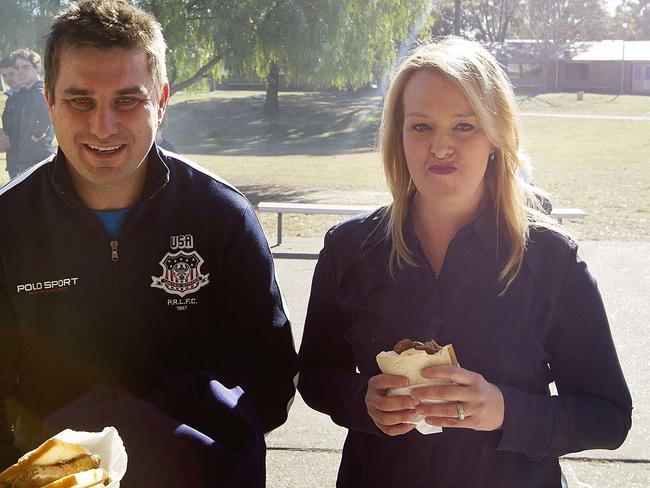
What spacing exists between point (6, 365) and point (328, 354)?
3.20ft

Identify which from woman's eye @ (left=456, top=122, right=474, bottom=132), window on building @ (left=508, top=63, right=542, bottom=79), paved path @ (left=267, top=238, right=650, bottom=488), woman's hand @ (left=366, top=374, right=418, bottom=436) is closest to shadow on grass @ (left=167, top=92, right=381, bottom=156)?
window on building @ (left=508, top=63, right=542, bottom=79)

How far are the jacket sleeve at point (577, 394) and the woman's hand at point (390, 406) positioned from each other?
266 millimetres

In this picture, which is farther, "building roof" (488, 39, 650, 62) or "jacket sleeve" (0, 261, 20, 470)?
"building roof" (488, 39, 650, 62)

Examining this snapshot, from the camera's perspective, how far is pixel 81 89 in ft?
8.45

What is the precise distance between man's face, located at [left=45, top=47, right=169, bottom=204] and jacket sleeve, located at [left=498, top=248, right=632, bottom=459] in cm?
127

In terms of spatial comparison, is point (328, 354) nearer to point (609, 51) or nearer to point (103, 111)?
point (103, 111)

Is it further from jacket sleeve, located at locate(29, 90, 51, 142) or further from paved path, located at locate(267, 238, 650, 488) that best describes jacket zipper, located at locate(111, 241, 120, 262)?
→ jacket sleeve, located at locate(29, 90, 51, 142)

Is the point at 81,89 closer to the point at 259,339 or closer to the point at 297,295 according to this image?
the point at 259,339

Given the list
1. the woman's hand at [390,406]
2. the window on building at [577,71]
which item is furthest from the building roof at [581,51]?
the woman's hand at [390,406]

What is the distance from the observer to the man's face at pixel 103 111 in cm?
257

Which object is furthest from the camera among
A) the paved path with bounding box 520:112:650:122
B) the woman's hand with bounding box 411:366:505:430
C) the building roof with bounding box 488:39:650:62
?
the building roof with bounding box 488:39:650:62

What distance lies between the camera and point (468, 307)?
2.44 metres

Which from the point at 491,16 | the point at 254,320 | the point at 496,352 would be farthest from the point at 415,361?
the point at 491,16

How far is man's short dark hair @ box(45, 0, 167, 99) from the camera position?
2.58 metres
